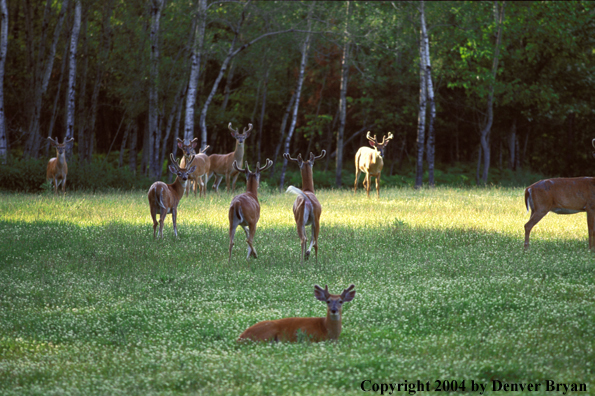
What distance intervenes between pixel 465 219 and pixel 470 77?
17.0 metres

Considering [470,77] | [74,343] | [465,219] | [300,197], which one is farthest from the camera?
[470,77]

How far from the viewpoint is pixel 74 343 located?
6.36 metres

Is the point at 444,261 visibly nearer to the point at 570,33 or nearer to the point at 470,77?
the point at 470,77

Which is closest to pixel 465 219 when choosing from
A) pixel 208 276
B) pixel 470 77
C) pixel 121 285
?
pixel 208 276

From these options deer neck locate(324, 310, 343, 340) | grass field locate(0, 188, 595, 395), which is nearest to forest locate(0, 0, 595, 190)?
grass field locate(0, 188, 595, 395)

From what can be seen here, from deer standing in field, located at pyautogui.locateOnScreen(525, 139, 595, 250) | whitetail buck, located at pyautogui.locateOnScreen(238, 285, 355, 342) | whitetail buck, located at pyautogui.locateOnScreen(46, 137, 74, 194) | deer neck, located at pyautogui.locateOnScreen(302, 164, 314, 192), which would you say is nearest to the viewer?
whitetail buck, located at pyautogui.locateOnScreen(238, 285, 355, 342)

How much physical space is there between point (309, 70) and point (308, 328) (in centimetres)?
3351

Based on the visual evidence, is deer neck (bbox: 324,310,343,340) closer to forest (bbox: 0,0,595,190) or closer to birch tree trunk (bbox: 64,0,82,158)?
forest (bbox: 0,0,595,190)

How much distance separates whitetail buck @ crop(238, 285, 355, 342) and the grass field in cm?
17

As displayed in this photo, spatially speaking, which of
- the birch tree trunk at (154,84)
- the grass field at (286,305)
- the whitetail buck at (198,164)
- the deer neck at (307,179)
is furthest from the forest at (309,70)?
the deer neck at (307,179)

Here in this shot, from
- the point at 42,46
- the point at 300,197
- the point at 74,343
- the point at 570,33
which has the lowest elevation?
the point at 74,343

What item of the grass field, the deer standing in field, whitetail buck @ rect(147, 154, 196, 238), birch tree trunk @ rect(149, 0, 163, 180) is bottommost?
the grass field

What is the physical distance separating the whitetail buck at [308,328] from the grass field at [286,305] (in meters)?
0.17

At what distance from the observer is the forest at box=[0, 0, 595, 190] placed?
25.9 metres
